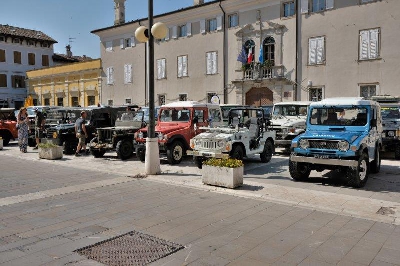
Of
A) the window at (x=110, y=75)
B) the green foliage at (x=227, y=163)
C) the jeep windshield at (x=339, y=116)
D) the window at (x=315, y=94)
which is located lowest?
the green foliage at (x=227, y=163)

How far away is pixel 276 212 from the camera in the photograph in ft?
21.0

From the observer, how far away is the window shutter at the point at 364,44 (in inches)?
834

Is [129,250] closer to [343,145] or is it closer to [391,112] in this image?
[343,145]

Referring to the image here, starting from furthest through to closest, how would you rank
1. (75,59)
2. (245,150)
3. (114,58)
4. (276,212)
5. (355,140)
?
(75,59)
(114,58)
(245,150)
(355,140)
(276,212)

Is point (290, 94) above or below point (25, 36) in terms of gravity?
below

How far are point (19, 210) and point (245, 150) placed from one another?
20.6 ft

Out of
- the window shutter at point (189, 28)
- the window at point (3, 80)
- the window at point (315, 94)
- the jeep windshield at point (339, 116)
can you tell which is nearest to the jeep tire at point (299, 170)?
the jeep windshield at point (339, 116)

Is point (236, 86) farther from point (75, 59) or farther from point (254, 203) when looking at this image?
point (75, 59)

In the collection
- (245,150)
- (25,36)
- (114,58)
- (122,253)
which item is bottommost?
(122,253)

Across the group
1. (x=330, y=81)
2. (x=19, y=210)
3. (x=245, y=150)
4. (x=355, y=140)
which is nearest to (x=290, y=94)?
(x=330, y=81)

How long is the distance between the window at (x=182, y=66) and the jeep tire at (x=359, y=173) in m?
22.2

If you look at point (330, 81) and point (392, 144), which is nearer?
point (392, 144)

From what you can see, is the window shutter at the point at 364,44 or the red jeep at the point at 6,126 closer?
the red jeep at the point at 6,126

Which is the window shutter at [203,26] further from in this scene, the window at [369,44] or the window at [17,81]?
the window at [17,81]
